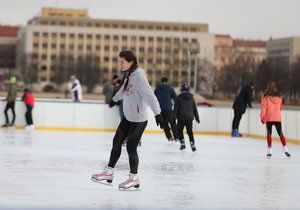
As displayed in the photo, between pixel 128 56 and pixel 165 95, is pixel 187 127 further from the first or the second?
pixel 128 56

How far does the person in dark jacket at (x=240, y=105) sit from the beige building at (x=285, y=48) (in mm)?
111680

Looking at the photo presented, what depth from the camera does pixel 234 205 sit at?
8453mm

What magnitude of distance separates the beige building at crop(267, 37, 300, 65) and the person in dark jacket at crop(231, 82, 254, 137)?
112 metres

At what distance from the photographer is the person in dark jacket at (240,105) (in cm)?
2408

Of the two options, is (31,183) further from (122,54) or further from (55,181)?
(122,54)

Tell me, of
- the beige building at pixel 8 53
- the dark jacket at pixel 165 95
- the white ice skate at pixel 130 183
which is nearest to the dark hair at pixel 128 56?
the white ice skate at pixel 130 183

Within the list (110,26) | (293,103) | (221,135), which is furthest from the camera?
(110,26)

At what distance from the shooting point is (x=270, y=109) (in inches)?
610

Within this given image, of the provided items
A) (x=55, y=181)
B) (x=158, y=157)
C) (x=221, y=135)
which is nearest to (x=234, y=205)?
(x=55, y=181)

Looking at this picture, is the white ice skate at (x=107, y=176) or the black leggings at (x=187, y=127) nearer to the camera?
the white ice skate at (x=107, y=176)

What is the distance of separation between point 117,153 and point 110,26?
15437 cm

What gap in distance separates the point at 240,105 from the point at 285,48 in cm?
12541

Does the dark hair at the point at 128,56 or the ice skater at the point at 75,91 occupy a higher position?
the dark hair at the point at 128,56

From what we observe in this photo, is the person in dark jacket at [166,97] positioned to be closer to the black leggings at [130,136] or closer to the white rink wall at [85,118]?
the white rink wall at [85,118]
